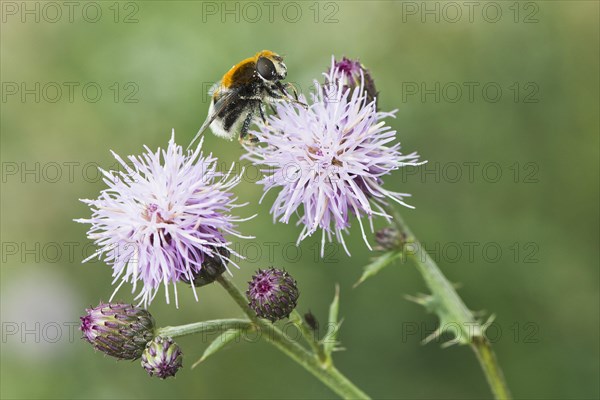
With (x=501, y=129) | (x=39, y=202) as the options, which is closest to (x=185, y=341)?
(x=39, y=202)

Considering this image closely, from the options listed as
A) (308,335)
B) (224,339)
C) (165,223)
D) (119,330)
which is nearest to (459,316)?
(308,335)

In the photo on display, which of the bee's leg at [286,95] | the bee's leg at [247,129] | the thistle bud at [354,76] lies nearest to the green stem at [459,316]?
the thistle bud at [354,76]

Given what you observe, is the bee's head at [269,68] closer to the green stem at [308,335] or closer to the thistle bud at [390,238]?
the thistle bud at [390,238]

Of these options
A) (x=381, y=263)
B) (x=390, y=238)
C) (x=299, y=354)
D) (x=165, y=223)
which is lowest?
(x=299, y=354)

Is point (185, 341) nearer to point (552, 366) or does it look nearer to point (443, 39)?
point (552, 366)

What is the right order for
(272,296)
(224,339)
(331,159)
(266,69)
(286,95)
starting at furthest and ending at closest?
(266,69), (286,95), (331,159), (272,296), (224,339)

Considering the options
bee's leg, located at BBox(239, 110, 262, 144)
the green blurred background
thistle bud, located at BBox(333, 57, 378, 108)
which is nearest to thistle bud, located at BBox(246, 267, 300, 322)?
bee's leg, located at BBox(239, 110, 262, 144)

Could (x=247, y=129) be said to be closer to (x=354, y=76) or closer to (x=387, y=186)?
(x=354, y=76)

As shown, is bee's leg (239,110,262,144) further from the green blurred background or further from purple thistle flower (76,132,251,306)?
the green blurred background
